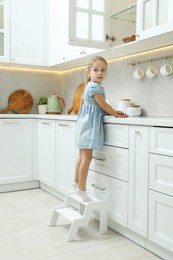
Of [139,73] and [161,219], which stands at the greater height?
[139,73]

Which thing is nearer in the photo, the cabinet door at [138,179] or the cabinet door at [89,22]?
the cabinet door at [138,179]

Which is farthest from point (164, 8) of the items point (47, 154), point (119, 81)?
point (47, 154)

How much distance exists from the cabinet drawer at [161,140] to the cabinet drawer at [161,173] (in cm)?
3

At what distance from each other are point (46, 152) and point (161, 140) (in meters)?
1.67

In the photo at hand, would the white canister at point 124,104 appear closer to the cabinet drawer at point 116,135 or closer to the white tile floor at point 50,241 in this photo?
the cabinet drawer at point 116,135

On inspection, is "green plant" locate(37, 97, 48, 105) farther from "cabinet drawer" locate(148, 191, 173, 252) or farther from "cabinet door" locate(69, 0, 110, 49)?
"cabinet drawer" locate(148, 191, 173, 252)

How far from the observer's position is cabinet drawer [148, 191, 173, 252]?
5.51 ft

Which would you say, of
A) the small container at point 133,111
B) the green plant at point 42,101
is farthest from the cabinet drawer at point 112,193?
the green plant at point 42,101

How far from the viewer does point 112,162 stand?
212 cm

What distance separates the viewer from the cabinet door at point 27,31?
3.36 m

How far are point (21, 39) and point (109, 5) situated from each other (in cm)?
124

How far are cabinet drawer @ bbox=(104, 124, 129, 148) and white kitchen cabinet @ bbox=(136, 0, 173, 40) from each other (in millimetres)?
644

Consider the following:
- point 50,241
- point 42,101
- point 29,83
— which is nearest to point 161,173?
→ point 50,241

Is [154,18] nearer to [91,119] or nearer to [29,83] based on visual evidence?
[91,119]
